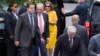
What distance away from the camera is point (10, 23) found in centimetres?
1482

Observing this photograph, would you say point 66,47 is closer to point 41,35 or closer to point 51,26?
point 41,35

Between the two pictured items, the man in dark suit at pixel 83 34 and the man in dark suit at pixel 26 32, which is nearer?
the man in dark suit at pixel 83 34

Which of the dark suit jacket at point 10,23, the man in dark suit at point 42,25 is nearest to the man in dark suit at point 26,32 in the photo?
the man in dark suit at point 42,25

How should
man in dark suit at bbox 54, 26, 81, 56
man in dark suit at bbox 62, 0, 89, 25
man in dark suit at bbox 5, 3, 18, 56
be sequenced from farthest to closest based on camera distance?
man in dark suit at bbox 62, 0, 89, 25, man in dark suit at bbox 5, 3, 18, 56, man in dark suit at bbox 54, 26, 81, 56

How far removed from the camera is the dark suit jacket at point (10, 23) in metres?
14.6

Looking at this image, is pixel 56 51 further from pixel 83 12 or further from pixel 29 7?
pixel 83 12

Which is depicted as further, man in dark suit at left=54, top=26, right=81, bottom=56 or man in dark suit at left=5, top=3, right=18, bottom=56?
man in dark suit at left=5, top=3, right=18, bottom=56

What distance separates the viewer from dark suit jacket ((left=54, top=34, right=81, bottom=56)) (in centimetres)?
1213

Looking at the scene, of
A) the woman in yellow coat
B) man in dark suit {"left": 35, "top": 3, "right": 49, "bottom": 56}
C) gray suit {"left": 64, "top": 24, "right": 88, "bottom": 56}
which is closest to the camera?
gray suit {"left": 64, "top": 24, "right": 88, "bottom": 56}

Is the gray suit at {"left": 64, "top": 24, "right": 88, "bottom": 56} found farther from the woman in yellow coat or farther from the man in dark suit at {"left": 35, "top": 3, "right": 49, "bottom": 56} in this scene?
the woman in yellow coat

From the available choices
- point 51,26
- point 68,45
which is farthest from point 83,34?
point 51,26

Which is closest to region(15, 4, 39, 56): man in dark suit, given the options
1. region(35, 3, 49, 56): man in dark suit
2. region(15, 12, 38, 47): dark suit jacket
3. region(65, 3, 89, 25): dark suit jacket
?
region(15, 12, 38, 47): dark suit jacket

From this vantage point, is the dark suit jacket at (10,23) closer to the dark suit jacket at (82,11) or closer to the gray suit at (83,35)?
the dark suit jacket at (82,11)

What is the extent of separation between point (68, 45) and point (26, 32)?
6.38ft
